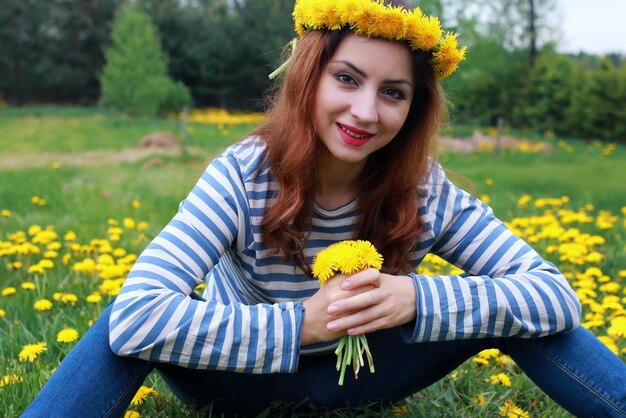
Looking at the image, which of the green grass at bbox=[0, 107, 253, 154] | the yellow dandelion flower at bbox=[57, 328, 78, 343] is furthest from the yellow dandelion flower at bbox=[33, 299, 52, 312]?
the green grass at bbox=[0, 107, 253, 154]

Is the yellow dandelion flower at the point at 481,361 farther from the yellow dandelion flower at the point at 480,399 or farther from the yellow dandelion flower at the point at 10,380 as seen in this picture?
the yellow dandelion flower at the point at 10,380

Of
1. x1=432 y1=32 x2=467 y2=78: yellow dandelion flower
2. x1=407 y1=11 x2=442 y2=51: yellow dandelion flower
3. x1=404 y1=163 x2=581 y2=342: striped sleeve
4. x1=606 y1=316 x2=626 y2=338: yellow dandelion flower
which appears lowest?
x1=606 y1=316 x2=626 y2=338: yellow dandelion flower

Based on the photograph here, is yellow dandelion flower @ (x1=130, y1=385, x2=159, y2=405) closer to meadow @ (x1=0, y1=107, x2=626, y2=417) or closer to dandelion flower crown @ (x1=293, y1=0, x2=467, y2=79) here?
meadow @ (x1=0, y1=107, x2=626, y2=417)

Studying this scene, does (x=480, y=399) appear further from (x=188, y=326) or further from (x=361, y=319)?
(x=188, y=326)

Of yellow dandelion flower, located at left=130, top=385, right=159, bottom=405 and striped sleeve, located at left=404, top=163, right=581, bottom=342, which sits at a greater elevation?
striped sleeve, located at left=404, top=163, right=581, bottom=342

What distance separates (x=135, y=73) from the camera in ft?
55.2

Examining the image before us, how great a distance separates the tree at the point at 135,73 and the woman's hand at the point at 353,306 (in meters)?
16.0

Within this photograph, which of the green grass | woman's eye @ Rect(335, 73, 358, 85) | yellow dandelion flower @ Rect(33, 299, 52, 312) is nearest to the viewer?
woman's eye @ Rect(335, 73, 358, 85)

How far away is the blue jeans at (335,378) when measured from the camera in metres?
1.32

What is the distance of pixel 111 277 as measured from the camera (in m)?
2.66

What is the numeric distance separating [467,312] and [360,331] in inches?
10.0

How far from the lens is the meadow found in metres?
1.90

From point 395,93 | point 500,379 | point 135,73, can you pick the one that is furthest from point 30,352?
point 135,73

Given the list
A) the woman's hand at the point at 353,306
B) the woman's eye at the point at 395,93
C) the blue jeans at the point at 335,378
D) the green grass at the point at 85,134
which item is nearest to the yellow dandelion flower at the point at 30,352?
the blue jeans at the point at 335,378
